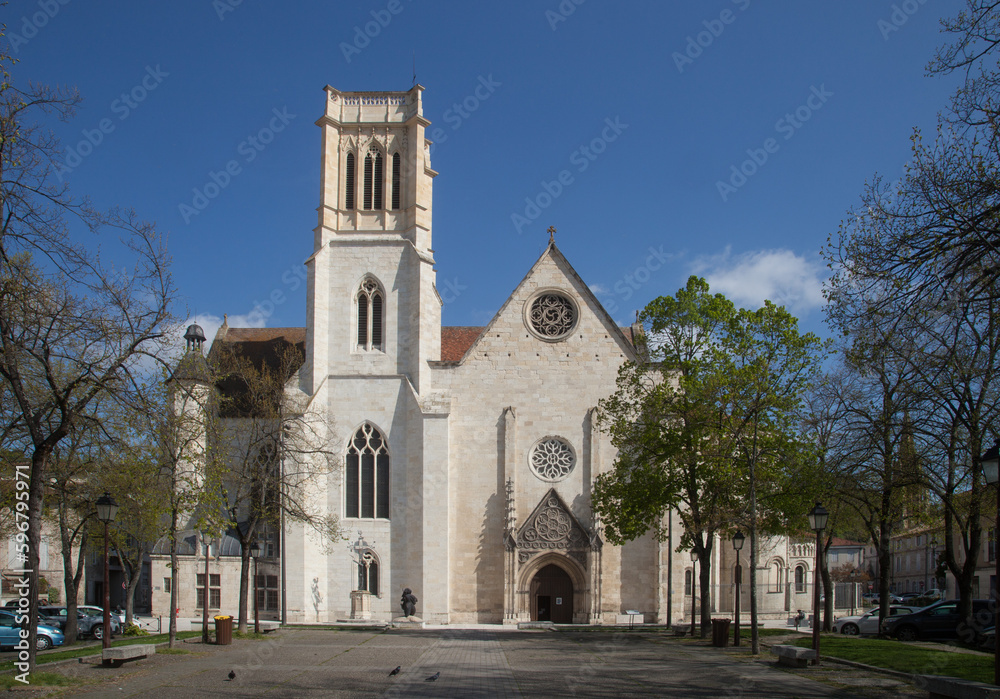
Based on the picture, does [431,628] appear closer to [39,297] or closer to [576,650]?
[576,650]

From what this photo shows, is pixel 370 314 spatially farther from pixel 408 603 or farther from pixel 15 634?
pixel 15 634

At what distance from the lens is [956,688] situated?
12305mm

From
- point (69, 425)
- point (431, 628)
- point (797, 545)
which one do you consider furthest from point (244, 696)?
point (797, 545)

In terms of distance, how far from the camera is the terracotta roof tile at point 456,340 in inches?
1763

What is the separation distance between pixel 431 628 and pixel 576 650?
11.9 meters

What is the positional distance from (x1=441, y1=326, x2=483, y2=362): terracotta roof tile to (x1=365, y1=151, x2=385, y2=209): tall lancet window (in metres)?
8.47

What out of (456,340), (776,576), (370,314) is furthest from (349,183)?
(776,576)

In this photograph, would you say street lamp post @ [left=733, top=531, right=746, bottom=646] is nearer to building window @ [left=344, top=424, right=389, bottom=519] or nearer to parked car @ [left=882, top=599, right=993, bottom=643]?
parked car @ [left=882, top=599, right=993, bottom=643]

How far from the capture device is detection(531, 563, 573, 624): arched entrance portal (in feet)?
123

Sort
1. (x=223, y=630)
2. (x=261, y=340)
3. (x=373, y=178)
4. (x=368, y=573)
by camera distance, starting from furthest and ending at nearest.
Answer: (x=261, y=340)
(x=373, y=178)
(x=368, y=573)
(x=223, y=630)

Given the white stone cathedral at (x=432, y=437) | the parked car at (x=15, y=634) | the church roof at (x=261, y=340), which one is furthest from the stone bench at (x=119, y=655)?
the church roof at (x=261, y=340)

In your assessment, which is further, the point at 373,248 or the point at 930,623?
the point at 373,248

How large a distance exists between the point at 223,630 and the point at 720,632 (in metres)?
14.2

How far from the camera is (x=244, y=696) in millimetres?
14352
